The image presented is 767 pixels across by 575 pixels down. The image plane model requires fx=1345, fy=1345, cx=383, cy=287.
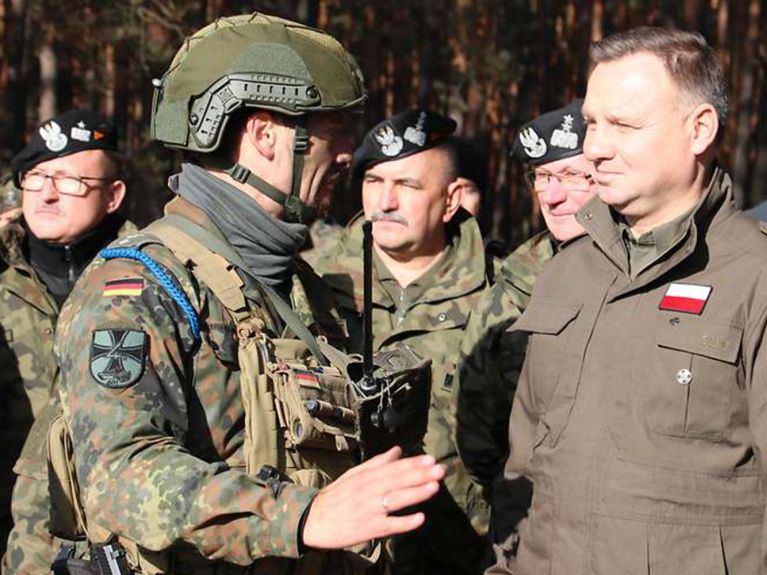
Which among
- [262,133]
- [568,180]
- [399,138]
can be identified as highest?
[262,133]

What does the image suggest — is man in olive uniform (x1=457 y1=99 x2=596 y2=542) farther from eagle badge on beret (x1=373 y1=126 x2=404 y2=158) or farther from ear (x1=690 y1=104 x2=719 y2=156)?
ear (x1=690 y1=104 x2=719 y2=156)

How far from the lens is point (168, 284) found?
306 cm

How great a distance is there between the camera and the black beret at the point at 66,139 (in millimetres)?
5875

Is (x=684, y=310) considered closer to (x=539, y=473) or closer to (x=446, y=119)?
(x=539, y=473)

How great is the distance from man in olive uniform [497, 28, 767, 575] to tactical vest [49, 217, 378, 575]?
0.57 meters

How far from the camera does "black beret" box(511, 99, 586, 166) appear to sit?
5055 mm

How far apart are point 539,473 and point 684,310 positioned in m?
0.57

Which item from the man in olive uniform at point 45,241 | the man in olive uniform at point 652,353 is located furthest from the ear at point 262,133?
the man in olive uniform at point 45,241

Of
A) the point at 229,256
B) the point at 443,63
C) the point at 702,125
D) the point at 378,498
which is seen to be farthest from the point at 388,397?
the point at 443,63

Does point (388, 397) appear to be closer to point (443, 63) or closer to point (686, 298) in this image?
point (686, 298)

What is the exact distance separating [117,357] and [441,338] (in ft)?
8.45

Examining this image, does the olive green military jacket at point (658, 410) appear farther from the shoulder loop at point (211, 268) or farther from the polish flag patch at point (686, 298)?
the shoulder loop at point (211, 268)

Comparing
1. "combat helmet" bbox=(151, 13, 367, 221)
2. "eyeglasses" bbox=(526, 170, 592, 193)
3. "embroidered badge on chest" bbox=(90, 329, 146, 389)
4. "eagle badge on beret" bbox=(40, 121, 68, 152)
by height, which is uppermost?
"combat helmet" bbox=(151, 13, 367, 221)

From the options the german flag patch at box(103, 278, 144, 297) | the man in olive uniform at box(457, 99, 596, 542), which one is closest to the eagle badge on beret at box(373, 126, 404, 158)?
the man in olive uniform at box(457, 99, 596, 542)
